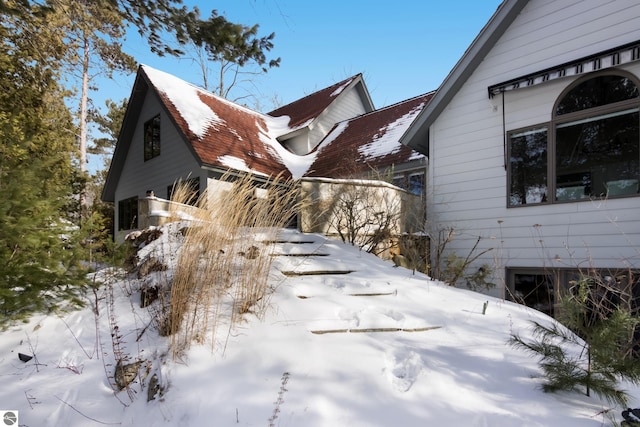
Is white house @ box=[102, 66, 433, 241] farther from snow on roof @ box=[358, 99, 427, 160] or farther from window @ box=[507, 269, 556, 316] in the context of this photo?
window @ box=[507, 269, 556, 316]

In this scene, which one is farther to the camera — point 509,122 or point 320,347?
point 509,122

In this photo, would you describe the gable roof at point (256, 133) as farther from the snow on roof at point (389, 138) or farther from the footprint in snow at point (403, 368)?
the footprint in snow at point (403, 368)

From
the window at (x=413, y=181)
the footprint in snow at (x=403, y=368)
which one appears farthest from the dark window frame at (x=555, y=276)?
the window at (x=413, y=181)

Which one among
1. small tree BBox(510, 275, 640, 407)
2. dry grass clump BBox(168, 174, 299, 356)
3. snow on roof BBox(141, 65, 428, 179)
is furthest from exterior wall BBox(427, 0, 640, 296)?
dry grass clump BBox(168, 174, 299, 356)

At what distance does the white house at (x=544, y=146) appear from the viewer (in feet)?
16.5

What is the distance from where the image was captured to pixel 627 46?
15.9ft

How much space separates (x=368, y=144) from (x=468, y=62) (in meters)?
4.92

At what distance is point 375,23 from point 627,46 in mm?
4547

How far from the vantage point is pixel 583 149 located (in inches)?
217

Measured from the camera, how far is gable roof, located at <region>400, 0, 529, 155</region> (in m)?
6.10

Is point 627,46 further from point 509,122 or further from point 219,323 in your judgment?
point 219,323

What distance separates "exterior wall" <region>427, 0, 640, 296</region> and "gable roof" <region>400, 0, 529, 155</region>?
12 centimetres

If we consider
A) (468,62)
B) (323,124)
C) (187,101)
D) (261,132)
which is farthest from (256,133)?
(468,62)

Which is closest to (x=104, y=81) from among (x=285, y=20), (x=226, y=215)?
(x=285, y=20)
